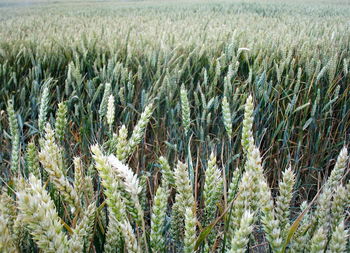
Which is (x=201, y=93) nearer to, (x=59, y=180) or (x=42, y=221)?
(x=59, y=180)

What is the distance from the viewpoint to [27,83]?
1478 millimetres

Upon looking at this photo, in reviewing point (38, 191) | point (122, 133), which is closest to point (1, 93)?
A: point (122, 133)

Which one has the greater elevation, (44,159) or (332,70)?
(44,159)

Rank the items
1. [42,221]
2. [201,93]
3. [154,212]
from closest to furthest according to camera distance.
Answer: [42,221], [154,212], [201,93]

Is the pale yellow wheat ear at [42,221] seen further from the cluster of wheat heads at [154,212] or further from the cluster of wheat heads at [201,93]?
the cluster of wheat heads at [201,93]

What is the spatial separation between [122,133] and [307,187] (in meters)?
1.10

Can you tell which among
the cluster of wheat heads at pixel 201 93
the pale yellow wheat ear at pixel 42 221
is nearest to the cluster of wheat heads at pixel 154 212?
the pale yellow wheat ear at pixel 42 221

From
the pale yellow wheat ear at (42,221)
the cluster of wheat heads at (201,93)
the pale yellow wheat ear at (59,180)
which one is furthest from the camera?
the cluster of wheat heads at (201,93)

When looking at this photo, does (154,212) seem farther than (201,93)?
No

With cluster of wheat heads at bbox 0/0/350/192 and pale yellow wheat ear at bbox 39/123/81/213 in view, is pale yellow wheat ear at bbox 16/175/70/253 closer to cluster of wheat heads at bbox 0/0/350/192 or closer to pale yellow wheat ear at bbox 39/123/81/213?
pale yellow wheat ear at bbox 39/123/81/213

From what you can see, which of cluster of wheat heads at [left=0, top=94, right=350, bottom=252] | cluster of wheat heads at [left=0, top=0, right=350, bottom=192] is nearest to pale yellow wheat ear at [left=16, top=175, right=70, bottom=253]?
cluster of wheat heads at [left=0, top=94, right=350, bottom=252]

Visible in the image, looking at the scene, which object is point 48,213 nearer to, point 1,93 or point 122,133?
point 122,133

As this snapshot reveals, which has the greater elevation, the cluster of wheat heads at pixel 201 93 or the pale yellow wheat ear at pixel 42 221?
the pale yellow wheat ear at pixel 42 221

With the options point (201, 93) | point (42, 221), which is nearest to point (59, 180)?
point (42, 221)
